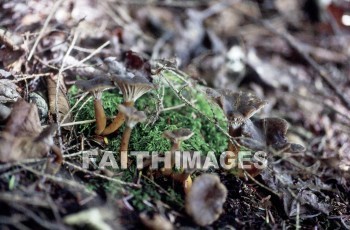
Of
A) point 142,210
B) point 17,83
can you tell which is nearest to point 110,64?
point 17,83

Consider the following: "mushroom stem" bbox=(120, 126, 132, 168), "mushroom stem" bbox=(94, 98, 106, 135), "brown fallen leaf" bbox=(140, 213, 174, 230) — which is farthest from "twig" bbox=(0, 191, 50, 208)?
"mushroom stem" bbox=(94, 98, 106, 135)

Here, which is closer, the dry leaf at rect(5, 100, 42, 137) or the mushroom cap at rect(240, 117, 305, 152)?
the dry leaf at rect(5, 100, 42, 137)

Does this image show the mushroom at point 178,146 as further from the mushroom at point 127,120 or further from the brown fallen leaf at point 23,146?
the brown fallen leaf at point 23,146

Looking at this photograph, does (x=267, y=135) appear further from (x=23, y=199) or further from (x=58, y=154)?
(x=23, y=199)

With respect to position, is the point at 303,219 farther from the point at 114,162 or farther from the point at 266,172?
the point at 114,162

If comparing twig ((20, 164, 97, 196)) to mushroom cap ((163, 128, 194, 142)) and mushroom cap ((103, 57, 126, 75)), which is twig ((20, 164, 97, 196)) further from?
mushroom cap ((103, 57, 126, 75))

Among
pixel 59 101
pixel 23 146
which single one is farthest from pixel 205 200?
pixel 59 101
